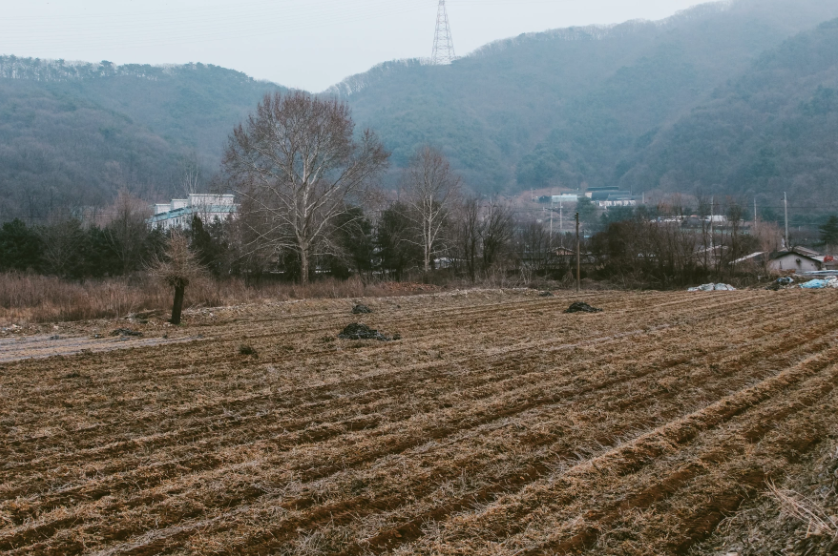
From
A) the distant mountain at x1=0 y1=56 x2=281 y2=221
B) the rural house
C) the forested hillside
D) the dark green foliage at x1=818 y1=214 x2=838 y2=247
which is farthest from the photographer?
the forested hillside

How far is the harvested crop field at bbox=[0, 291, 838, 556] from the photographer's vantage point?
4246mm

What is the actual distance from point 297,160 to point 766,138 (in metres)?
105

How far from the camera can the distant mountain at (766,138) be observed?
321 feet

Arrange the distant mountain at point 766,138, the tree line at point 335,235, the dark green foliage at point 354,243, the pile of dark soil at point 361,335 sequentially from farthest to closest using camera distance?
the distant mountain at point 766,138
the dark green foliage at point 354,243
the tree line at point 335,235
the pile of dark soil at point 361,335

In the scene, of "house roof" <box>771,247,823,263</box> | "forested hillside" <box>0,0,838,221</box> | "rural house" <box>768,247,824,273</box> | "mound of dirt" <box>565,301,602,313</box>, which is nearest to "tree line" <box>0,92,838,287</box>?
"rural house" <box>768,247,824,273</box>

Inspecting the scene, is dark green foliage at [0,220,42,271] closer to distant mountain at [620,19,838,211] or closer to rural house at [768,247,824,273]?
rural house at [768,247,824,273]

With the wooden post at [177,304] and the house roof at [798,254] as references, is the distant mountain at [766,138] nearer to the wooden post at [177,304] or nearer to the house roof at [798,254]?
the house roof at [798,254]

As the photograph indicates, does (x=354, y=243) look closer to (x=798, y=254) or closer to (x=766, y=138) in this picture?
(x=798, y=254)

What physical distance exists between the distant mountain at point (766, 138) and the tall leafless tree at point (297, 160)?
80.6m

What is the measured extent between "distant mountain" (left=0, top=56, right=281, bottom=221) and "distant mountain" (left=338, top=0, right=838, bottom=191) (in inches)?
1458

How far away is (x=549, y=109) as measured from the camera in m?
184

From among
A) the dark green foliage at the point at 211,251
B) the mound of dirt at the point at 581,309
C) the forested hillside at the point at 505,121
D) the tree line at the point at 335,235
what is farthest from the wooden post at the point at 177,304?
the forested hillside at the point at 505,121

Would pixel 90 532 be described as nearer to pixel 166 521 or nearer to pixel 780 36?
pixel 166 521

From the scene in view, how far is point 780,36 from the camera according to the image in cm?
19438
